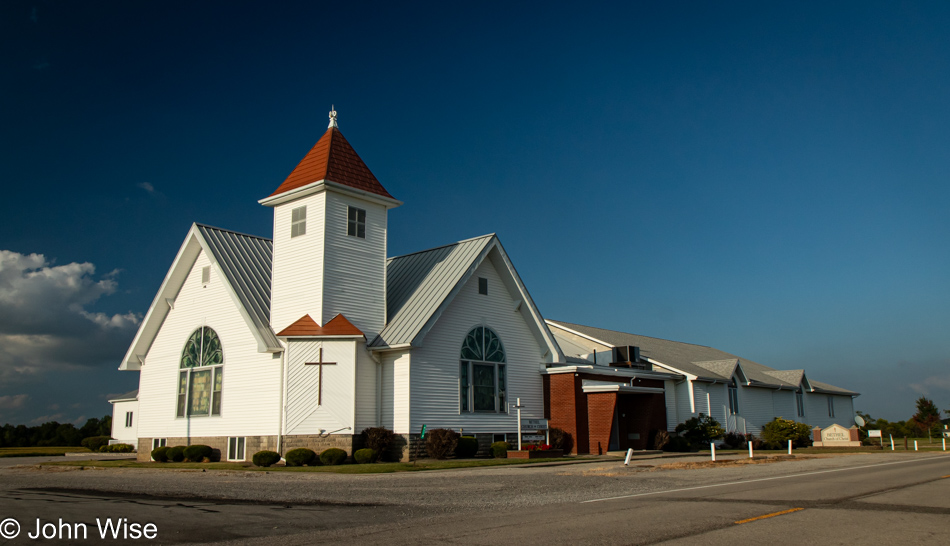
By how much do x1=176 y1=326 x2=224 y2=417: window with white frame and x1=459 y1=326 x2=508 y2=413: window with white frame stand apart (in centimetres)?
982

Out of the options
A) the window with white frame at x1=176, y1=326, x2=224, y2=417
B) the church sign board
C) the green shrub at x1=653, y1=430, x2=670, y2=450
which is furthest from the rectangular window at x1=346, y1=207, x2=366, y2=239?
the church sign board

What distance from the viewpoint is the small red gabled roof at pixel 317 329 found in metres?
25.1

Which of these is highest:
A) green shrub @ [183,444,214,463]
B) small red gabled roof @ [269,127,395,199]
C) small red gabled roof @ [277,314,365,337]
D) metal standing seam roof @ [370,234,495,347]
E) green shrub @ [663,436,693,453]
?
small red gabled roof @ [269,127,395,199]

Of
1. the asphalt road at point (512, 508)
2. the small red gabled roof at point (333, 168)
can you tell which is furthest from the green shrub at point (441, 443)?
the small red gabled roof at point (333, 168)

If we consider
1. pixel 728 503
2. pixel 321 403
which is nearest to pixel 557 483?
pixel 728 503

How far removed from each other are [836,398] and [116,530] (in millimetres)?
59271

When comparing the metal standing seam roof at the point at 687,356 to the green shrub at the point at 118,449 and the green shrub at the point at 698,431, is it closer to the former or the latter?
the green shrub at the point at 698,431

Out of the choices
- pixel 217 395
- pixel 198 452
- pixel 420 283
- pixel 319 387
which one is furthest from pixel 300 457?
pixel 420 283

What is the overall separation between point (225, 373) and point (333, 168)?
9.28m

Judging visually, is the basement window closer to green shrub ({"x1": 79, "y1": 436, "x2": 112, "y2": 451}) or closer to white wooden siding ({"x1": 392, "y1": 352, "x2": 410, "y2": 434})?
white wooden siding ({"x1": 392, "y1": 352, "x2": 410, "y2": 434})

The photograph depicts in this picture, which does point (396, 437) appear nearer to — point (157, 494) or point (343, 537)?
point (157, 494)

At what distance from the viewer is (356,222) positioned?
2788 cm

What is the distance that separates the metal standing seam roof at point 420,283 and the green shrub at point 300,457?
4.81 metres

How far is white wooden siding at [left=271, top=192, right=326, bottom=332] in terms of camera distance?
26.3 metres
